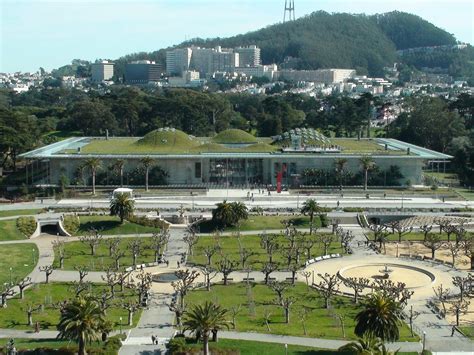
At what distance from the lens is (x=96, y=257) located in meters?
58.2

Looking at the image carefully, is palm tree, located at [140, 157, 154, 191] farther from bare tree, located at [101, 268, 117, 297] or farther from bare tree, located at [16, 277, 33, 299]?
bare tree, located at [16, 277, 33, 299]

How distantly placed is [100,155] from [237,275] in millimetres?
40499

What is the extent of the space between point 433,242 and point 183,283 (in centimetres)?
2275

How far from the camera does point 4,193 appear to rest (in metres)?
84.2

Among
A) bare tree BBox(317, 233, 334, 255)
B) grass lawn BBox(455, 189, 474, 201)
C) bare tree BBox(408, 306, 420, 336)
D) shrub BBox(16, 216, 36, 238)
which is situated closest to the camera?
bare tree BBox(408, 306, 420, 336)

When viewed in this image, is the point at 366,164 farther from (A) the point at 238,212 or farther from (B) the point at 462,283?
(B) the point at 462,283

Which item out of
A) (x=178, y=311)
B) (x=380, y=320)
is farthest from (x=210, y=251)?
(x=380, y=320)

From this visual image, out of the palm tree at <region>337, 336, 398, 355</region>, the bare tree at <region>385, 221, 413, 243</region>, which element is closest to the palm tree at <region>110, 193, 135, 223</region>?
the bare tree at <region>385, 221, 413, 243</region>

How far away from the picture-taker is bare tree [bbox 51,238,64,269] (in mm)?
55644

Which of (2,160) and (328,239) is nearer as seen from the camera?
(328,239)

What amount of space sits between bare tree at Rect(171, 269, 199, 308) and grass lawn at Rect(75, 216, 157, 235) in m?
16.4

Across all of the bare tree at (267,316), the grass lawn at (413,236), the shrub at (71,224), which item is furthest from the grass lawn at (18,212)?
the bare tree at (267,316)

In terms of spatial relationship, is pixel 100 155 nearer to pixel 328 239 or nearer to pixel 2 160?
pixel 2 160

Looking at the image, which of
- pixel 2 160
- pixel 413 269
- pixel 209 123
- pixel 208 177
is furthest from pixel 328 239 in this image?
pixel 209 123
